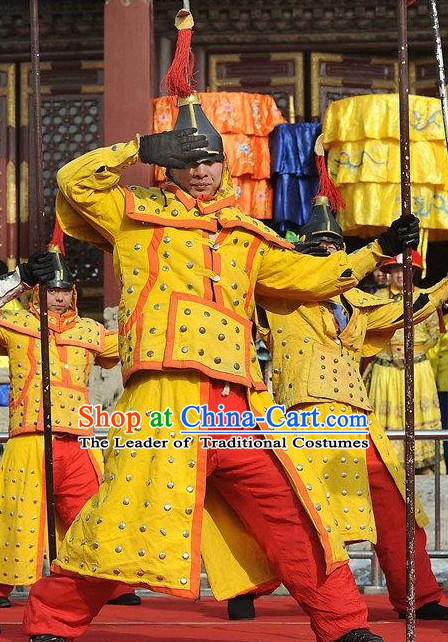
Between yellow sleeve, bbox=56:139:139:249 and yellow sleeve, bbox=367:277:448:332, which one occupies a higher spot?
yellow sleeve, bbox=56:139:139:249

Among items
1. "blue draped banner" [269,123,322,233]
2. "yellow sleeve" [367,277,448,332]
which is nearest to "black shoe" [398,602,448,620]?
"yellow sleeve" [367,277,448,332]

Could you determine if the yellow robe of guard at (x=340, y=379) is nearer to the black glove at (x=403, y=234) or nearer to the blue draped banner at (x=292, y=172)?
the black glove at (x=403, y=234)

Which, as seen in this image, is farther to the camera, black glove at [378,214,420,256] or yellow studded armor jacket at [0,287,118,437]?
yellow studded armor jacket at [0,287,118,437]

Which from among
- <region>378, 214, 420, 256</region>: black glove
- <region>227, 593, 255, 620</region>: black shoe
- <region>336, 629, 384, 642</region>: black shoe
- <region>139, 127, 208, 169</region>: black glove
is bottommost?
<region>227, 593, 255, 620</region>: black shoe

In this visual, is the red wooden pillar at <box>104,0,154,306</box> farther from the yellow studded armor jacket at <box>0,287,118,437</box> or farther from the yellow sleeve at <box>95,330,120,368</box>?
the yellow studded armor jacket at <box>0,287,118,437</box>

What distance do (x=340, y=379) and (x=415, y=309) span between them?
52 cm

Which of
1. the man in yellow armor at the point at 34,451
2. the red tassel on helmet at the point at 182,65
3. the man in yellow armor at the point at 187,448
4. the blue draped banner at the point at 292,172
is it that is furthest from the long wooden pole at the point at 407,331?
the blue draped banner at the point at 292,172

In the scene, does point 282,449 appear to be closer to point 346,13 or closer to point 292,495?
point 292,495

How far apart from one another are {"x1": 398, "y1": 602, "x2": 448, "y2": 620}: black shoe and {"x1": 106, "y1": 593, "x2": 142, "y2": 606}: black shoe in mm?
1623

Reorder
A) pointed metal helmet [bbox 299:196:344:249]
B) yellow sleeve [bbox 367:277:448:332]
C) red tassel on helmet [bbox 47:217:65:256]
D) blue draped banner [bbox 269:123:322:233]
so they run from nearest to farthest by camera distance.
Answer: red tassel on helmet [bbox 47:217:65:256] < yellow sleeve [bbox 367:277:448:332] < pointed metal helmet [bbox 299:196:344:249] < blue draped banner [bbox 269:123:322:233]

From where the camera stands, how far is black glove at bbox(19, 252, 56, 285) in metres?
5.32

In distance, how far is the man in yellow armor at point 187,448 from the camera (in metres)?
4.60

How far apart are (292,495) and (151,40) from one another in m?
6.82

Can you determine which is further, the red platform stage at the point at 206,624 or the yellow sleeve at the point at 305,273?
the red platform stage at the point at 206,624
